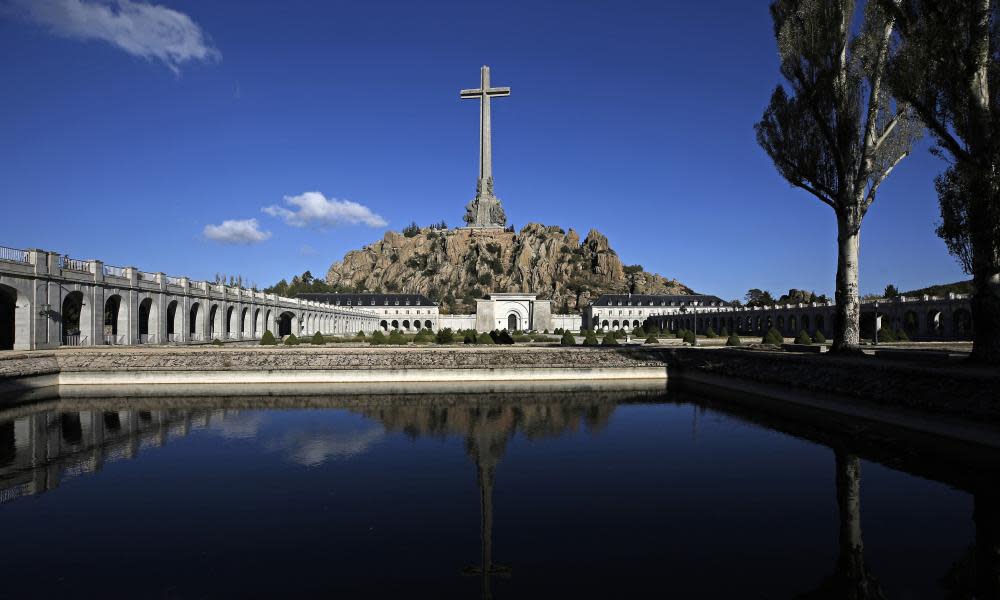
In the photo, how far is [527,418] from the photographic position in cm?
2114

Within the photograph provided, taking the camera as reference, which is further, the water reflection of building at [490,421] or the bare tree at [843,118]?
the bare tree at [843,118]

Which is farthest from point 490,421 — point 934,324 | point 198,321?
point 934,324

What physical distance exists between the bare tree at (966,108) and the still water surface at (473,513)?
28.6 feet

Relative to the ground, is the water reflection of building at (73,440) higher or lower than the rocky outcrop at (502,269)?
lower

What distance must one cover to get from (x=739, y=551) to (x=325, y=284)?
7336 inches

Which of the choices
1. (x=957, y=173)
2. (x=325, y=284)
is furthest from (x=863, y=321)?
(x=325, y=284)

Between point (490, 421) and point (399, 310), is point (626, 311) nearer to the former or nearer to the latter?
point (399, 310)

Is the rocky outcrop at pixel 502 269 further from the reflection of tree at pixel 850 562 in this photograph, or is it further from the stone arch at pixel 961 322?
the reflection of tree at pixel 850 562

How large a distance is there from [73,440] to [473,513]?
47.7ft

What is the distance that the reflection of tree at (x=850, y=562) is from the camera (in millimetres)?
7582

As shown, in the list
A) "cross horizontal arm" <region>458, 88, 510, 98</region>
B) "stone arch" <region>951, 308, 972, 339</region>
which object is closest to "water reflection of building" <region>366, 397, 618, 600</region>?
"stone arch" <region>951, 308, 972, 339</region>

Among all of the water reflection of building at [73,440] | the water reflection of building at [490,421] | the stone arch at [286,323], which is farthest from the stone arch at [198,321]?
the water reflection of building at [490,421]

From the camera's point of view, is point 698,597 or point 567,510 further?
point 567,510

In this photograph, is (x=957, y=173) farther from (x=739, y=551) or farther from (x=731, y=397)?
(x=739, y=551)
